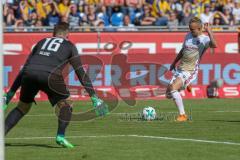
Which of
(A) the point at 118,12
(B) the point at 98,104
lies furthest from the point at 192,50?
(A) the point at 118,12

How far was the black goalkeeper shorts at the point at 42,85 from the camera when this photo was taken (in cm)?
1378

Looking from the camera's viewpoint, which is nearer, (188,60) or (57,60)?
(57,60)

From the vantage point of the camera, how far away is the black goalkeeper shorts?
13.8 meters

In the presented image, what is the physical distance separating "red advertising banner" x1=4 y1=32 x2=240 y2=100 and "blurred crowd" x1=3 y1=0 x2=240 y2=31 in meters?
0.66

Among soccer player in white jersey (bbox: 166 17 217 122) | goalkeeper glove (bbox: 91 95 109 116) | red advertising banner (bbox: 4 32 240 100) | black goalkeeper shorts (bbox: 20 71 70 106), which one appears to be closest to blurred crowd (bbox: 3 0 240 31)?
red advertising banner (bbox: 4 32 240 100)

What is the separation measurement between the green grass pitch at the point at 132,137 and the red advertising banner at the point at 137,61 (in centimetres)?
421

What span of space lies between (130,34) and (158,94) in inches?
111

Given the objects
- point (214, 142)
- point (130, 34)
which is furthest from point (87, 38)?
point (214, 142)

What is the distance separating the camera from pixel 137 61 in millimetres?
28297

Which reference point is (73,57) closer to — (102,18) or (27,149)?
(27,149)

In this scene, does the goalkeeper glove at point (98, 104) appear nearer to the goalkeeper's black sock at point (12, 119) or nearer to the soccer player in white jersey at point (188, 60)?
the goalkeeper's black sock at point (12, 119)

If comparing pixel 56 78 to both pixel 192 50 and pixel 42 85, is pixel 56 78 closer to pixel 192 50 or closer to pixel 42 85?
pixel 42 85

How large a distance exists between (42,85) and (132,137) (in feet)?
8.67

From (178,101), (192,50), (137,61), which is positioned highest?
(192,50)
